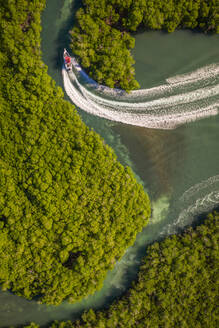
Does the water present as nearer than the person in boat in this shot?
No

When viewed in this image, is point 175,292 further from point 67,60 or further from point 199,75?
point 67,60

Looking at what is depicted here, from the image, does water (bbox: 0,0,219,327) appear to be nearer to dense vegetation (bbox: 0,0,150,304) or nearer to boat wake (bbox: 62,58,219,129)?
boat wake (bbox: 62,58,219,129)

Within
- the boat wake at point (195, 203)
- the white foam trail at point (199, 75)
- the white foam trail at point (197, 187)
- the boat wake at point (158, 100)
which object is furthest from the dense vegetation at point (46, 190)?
the white foam trail at point (199, 75)

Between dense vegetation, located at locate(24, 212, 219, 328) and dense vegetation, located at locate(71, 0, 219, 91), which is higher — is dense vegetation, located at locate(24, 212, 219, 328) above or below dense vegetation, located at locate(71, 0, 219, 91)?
below

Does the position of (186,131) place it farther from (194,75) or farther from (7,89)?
(7,89)

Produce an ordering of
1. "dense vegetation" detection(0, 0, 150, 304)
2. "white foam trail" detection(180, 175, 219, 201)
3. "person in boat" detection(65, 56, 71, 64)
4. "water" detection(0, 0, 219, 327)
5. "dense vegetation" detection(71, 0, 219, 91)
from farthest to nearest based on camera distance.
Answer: "white foam trail" detection(180, 175, 219, 201), "water" detection(0, 0, 219, 327), "person in boat" detection(65, 56, 71, 64), "dense vegetation" detection(71, 0, 219, 91), "dense vegetation" detection(0, 0, 150, 304)

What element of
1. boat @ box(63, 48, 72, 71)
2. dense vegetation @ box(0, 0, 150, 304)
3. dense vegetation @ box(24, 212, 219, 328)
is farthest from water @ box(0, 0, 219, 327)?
dense vegetation @ box(0, 0, 150, 304)

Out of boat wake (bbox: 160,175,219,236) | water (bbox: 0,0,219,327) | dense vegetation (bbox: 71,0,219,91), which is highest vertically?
dense vegetation (bbox: 71,0,219,91)
